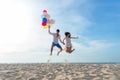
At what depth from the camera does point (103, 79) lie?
15.4 m

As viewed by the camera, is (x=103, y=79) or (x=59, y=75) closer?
(x=103, y=79)

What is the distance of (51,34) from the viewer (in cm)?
1700

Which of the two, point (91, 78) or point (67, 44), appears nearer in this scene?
point (91, 78)

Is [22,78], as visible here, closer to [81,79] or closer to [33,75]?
[33,75]

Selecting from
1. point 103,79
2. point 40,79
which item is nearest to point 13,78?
point 40,79

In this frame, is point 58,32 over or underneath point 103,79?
over

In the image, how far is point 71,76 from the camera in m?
16.7

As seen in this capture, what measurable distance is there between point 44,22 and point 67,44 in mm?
2410

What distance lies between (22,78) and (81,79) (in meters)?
4.00

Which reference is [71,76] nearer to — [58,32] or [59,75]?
[59,75]

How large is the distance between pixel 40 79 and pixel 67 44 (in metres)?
3.03

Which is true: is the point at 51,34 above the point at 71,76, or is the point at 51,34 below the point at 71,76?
above

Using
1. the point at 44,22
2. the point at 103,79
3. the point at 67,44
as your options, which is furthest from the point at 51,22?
the point at 103,79

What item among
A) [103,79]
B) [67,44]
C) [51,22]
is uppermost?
[51,22]
